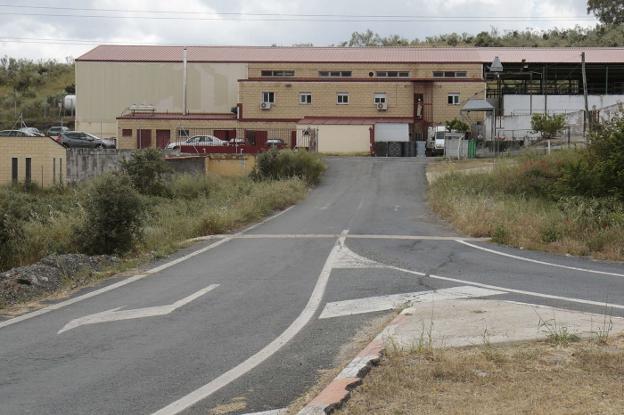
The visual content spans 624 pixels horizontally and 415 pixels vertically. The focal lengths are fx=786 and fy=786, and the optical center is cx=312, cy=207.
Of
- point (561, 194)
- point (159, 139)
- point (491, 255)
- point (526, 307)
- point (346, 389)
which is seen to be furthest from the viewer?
point (159, 139)

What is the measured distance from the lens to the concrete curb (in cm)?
582

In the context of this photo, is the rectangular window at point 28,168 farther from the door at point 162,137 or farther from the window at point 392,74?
the window at point 392,74

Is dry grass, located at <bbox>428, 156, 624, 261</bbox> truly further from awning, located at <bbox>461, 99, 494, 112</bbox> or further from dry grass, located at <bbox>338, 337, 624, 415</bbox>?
awning, located at <bbox>461, 99, 494, 112</bbox>

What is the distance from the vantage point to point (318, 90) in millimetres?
61625

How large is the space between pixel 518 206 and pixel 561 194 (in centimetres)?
266

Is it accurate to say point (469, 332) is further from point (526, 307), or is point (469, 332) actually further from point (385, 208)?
point (385, 208)

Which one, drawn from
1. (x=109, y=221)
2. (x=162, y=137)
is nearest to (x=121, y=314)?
(x=109, y=221)

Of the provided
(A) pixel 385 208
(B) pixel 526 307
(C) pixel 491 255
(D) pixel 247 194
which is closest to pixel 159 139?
(D) pixel 247 194

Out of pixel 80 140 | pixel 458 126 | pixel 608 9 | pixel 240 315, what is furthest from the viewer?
pixel 608 9

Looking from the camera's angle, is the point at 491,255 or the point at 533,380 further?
the point at 491,255

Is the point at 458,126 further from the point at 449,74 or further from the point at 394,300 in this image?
the point at 394,300

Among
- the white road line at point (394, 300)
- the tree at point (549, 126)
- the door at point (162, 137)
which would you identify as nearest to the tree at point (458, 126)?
the tree at point (549, 126)

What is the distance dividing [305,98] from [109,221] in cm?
4600

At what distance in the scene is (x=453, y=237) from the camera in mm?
20188
